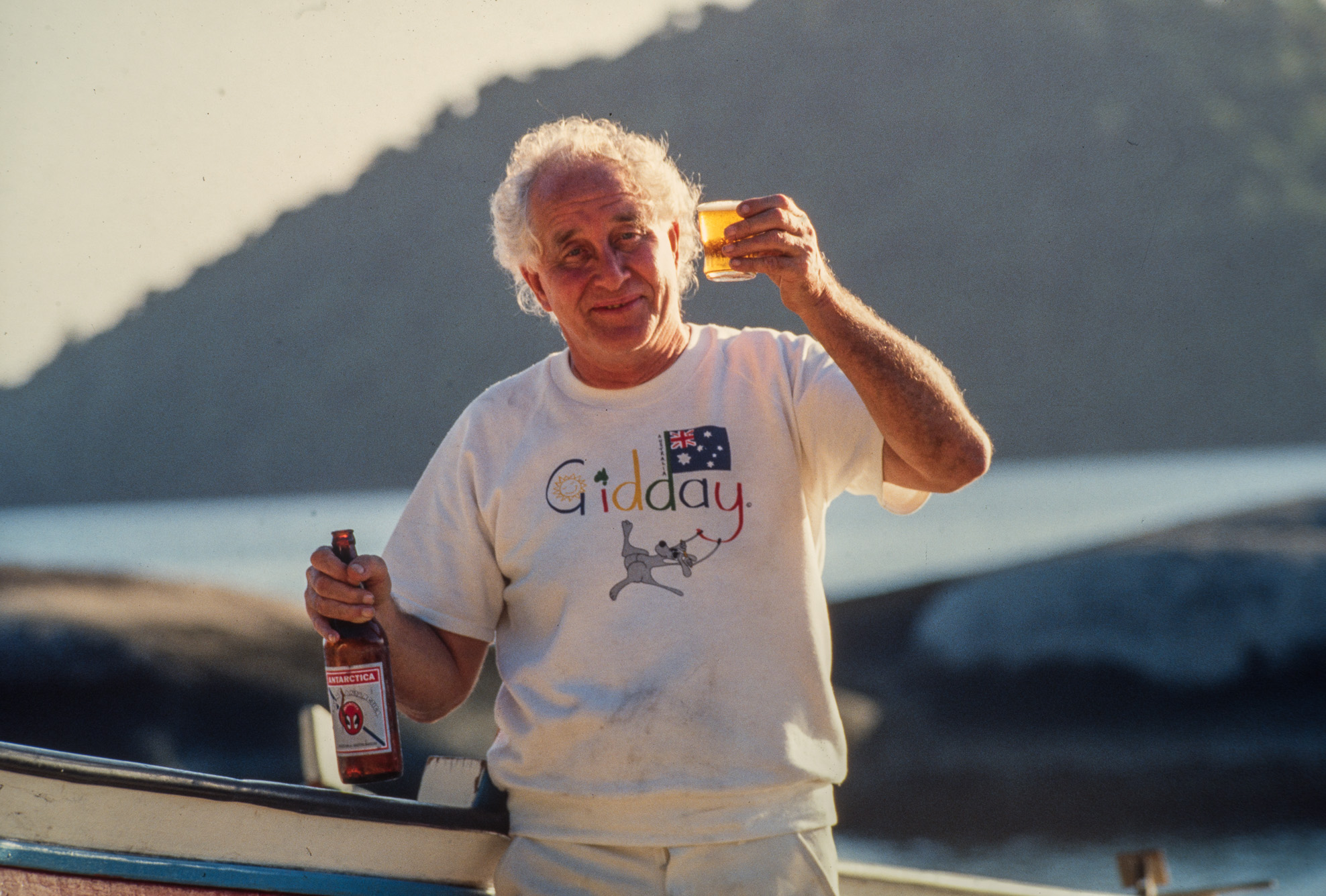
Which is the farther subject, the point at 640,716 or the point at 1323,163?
the point at 1323,163

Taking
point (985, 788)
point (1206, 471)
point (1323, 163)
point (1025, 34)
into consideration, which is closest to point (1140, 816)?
point (985, 788)

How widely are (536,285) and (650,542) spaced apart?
594 millimetres

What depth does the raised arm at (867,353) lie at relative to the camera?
62.5 inches

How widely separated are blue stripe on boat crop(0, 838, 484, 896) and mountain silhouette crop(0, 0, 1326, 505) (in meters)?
3.57

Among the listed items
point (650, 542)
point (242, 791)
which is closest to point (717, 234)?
point (650, 542)

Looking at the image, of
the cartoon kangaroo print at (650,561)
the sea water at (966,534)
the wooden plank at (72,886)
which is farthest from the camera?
the sea water at (966,534)

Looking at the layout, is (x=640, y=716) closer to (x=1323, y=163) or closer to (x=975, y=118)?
(x=975, y=118)

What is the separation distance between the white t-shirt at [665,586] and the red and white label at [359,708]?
0.16m

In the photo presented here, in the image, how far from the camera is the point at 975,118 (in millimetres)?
7184

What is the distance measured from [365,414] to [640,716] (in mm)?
7409

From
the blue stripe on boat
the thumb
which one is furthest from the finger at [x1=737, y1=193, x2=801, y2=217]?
the blue stripe on boat

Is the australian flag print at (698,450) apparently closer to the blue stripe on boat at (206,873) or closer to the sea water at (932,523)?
the blue stripe on boat at (206,873)

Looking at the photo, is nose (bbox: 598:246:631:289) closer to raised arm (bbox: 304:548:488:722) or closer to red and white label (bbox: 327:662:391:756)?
raised arm (bbox: 304:548:488:722)

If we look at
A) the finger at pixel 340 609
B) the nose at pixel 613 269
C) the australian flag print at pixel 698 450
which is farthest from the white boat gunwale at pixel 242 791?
the nose at pixel 613 269
